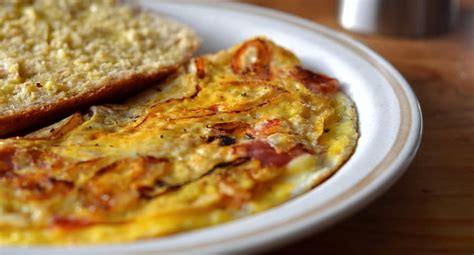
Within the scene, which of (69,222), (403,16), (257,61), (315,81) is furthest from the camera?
(403,16)

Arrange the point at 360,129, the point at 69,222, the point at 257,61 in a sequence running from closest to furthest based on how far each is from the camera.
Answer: the point at 69,222 < the point at 360,129 < the point at 257,61

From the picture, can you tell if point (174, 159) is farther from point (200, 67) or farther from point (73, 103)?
point (200, 67)

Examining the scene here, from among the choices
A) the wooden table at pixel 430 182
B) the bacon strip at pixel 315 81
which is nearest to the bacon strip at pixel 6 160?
the wooden table at pixel 430 182

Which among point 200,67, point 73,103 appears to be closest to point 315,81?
point 200,67

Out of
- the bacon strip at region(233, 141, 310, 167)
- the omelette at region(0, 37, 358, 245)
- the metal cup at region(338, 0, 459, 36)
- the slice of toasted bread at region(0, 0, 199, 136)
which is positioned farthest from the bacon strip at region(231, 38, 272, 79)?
the metal cup at region(338, 0, 459, 36)

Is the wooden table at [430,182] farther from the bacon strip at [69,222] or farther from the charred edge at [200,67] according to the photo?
the charred edge at [200,67]

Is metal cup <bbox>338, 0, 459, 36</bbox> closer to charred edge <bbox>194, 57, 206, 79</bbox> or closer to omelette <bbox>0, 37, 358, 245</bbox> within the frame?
omelette <bbox>0, 37, 358, 245</bbox>
